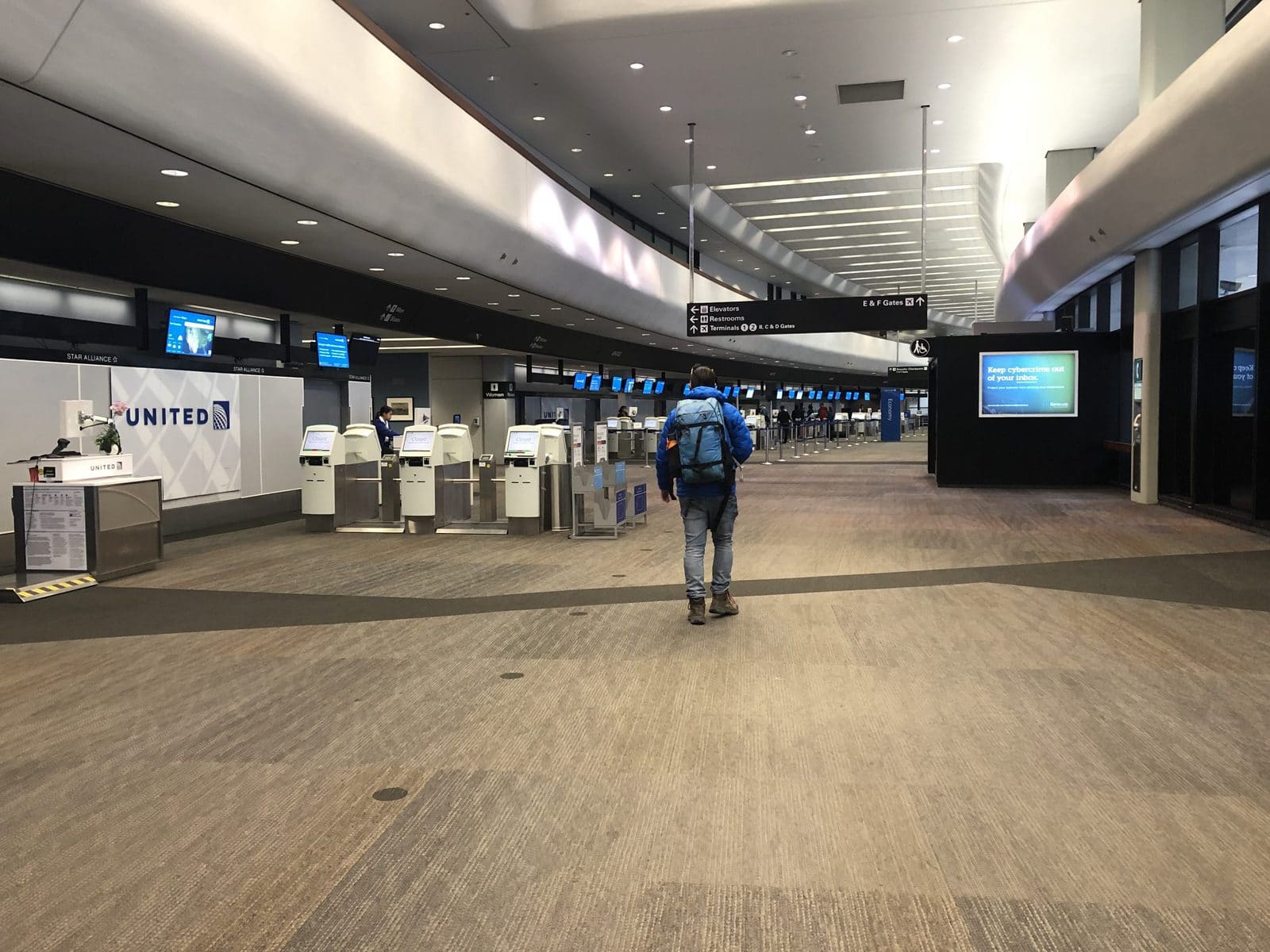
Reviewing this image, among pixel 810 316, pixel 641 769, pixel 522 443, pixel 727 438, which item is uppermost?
pixel 810 316

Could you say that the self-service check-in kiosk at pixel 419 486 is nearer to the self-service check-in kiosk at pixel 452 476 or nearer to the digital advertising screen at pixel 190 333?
the self-service check-in kiosk at pixel 452 476

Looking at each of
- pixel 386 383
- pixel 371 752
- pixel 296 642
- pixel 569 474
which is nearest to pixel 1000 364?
pixel 569 474

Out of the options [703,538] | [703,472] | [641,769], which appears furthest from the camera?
[703,538]

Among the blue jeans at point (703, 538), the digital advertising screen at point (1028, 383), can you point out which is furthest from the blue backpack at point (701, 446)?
the digital advertising screen at point (1028, 383)

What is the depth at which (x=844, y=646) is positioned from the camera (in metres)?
5.54

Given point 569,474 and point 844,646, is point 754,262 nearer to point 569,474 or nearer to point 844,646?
point 569,474

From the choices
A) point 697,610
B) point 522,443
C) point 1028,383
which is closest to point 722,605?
point 697,610

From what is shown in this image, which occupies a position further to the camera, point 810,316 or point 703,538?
point 810,316

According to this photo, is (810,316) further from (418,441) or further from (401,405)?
(401,405)

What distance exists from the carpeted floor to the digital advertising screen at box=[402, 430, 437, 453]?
A: 404 cm

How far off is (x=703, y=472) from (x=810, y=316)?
965cm

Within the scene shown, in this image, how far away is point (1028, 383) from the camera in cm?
1703

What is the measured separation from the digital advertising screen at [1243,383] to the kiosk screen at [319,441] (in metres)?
10.5

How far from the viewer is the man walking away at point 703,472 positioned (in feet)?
20.0
